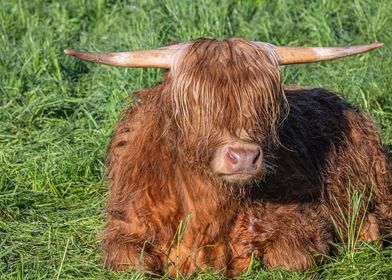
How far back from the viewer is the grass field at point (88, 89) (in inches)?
225

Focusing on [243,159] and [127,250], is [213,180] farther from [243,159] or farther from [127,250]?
[127,250]

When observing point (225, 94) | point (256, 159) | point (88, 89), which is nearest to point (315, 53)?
point (225, 94)

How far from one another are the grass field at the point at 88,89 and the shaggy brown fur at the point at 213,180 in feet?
0.50

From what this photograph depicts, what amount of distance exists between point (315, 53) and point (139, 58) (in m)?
0.86

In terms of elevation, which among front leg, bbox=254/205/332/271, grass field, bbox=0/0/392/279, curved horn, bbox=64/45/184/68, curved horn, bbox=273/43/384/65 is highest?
curved horn, bbox=64/45/184/68

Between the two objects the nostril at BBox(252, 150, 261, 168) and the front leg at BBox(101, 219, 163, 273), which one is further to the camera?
the front leg at BBox(101, 219, 163, 273)

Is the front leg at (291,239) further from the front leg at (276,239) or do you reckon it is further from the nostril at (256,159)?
the nostril at (256,159)

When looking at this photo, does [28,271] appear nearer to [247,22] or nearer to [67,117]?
[67,117]

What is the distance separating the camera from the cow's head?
5.07m

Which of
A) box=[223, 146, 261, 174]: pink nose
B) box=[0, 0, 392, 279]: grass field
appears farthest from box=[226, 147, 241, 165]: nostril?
box=[0, 0, 392, 279]: grass field

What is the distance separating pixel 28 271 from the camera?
5273 millimetres

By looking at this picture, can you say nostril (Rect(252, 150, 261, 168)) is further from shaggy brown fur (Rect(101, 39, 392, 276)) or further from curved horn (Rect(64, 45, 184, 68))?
curved horn (Rect(64, 45, 184, 68))

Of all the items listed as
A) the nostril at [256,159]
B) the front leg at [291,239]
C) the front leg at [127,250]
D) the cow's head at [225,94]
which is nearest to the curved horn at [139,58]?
the cow's head at [225,94]

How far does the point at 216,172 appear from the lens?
5.12 m
